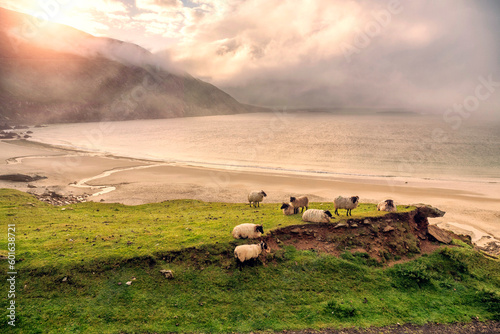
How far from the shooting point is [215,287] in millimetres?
12758

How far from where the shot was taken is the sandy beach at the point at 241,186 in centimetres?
3395

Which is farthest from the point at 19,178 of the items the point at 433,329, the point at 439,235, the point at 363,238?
the point at 439,235

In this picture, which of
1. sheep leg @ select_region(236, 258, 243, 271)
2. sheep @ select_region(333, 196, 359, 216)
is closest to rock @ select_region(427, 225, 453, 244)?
sheep @ select_region(333, 196, 359, 216)

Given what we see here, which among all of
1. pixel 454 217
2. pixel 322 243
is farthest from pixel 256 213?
pixel 454 217

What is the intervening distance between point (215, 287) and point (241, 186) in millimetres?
32430

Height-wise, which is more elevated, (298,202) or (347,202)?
(347,202)

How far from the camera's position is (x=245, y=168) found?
6178cm

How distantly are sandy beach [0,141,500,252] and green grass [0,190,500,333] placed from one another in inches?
612

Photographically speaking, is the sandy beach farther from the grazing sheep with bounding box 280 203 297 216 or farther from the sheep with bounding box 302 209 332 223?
the sheep with bounding box 302 209 332 223

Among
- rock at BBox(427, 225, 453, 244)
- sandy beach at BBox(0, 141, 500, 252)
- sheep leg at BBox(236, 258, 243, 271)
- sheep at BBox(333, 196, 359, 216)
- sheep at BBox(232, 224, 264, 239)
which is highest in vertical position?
sheep at BBox(333, 196, 359, 216)

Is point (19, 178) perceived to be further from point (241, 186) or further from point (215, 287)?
point (215, 287)

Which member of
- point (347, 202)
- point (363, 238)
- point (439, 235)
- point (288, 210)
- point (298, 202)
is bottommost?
point (439, 235)

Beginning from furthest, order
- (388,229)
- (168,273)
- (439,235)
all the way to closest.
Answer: (439,235) < (388,229) < (168,273)

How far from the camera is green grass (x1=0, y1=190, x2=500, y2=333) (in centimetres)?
1123
